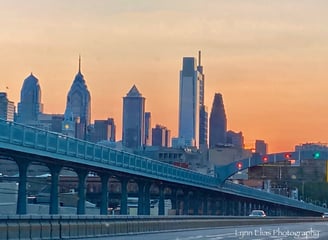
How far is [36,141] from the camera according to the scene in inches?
2271

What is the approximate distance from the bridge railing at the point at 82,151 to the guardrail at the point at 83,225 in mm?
6857

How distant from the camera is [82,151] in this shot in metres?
68.1

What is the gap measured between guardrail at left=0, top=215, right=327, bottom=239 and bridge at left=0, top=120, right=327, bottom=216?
6624 millimetres

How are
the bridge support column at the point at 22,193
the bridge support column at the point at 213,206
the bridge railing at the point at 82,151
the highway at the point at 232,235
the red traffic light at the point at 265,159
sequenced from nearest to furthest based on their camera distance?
the highway at the point at 232,235 < the bridge railing at the point at 82,151 < the bridge support column at the point at 22,193 < the red traffic light at the point at 265,159 < the bridge support column at the point at 213,206

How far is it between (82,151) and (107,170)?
30.4ft

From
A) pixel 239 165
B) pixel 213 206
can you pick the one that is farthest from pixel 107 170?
pixel 213 206

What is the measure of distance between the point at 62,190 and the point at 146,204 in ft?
151

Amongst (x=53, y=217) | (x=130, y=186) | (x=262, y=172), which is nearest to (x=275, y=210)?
(x=262, y=172)

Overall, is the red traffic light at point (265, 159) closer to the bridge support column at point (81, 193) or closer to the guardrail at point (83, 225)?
the guardrail at point (83, 225)

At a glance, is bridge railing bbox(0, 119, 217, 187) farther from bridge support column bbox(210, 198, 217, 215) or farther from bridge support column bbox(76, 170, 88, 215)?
bridge support column bbox(210, 198, 217, 215)

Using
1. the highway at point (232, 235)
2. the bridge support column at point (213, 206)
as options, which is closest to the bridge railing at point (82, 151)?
the highway at point (232, 235)

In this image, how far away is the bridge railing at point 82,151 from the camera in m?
54.1

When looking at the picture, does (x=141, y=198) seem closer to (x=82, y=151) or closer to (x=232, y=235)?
(x=82, y=151)

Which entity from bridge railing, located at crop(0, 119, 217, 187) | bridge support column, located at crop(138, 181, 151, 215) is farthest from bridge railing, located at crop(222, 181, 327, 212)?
bridge support column, located at crop(138, 181, 151, 215)
